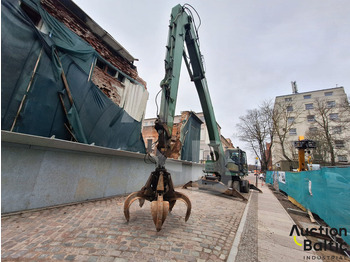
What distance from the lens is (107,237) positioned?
2723 millimetres

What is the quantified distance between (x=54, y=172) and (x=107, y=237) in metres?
2.98

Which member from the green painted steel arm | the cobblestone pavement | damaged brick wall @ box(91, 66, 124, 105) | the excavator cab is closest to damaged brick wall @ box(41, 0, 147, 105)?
damaged brick wall @ box(91, 66, 124, 105)

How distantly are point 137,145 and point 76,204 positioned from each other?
406 cm

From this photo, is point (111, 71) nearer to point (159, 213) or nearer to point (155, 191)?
point (155, 191)

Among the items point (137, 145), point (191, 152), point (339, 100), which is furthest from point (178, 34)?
point (339, 100)

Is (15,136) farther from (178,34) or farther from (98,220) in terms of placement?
(178,34)

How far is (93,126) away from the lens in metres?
5.96

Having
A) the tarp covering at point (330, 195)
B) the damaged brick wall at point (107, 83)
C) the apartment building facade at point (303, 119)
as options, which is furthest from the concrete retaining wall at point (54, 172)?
the apartment building facade at point (303, 119)

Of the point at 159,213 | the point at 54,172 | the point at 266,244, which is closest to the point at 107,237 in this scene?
the point at 159,213

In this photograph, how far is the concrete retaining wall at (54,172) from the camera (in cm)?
357

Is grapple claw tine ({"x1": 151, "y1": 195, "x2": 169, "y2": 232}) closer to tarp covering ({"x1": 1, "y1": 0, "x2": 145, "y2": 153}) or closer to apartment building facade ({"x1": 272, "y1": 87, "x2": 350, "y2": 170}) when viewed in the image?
tarp covering ({"x1": 1, "y1": 0, "x2": 145, "y2": 153})

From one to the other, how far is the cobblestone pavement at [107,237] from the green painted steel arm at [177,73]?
1.85 metres

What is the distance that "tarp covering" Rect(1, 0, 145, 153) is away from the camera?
3848 millimetres

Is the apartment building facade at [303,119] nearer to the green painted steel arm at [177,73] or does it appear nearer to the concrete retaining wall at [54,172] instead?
the green painted steel arm at [177,73]
